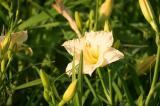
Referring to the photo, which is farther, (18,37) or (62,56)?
(62,56)

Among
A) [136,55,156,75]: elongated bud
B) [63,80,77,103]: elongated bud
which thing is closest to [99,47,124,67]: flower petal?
[63,80,77,103]: elongated bud

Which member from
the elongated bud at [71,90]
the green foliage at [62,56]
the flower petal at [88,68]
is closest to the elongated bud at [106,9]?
the green foliage at [62,56]

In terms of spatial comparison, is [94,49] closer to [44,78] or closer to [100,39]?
[100,39]

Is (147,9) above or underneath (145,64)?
above

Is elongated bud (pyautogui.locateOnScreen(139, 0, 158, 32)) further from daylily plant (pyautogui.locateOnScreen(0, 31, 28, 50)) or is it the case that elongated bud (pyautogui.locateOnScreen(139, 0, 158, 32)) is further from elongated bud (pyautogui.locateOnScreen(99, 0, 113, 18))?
daylily plant (pyautogui.locateOnScreen(0, 31, 28, 50))

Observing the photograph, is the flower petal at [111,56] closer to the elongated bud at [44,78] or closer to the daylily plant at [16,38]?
the elongated bud at [44,78]

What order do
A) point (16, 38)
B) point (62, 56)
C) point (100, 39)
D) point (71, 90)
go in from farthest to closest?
point (62, 56)
point (16, 38)
point (100, 39)
point (71, 90)

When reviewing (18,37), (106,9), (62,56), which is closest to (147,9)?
(106,9)

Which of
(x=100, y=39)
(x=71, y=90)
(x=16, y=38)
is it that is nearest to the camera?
(x=71, y=90)
